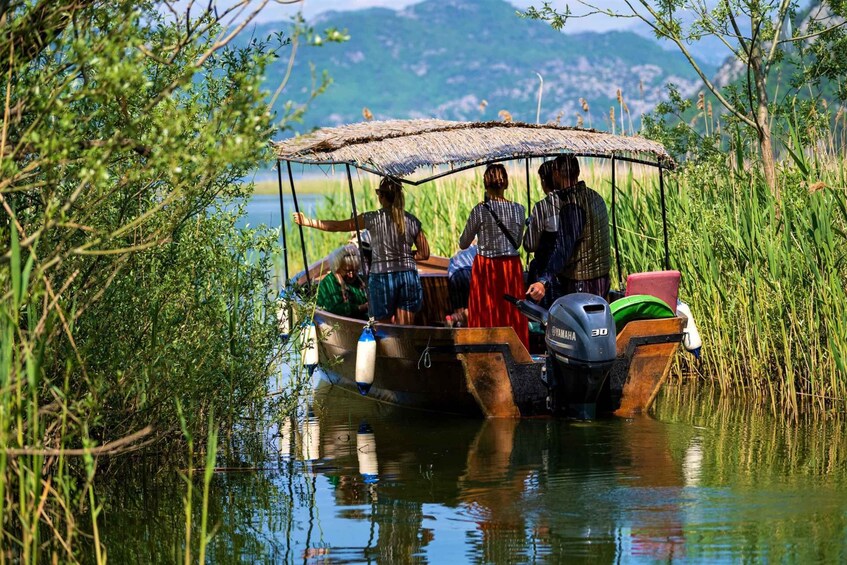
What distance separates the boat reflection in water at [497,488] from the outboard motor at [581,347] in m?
0.29

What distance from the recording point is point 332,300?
10.9m

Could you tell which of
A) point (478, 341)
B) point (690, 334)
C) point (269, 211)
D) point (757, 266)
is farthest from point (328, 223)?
point (269, 211)

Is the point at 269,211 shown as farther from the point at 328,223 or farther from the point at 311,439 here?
the point at 311,439

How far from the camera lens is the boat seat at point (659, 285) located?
9320 millimetres

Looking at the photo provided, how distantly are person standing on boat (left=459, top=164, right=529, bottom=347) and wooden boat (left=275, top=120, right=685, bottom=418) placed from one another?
0.24 metres

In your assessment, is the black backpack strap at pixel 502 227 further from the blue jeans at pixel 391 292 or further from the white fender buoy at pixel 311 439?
the white fender buoy at pixel 311 439

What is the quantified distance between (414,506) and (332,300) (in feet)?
14.2

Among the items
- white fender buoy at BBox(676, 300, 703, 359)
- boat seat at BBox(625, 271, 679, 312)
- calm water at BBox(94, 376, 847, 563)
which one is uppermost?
boat seat at BBox(625, 271, 679, 312)

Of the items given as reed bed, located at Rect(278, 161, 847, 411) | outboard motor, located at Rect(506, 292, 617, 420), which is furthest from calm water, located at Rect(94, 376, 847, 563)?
reed bed, located at Rect(278, 161, 847, 411)

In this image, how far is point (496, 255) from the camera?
9.27 metres

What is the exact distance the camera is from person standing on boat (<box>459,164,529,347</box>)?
918 centimetres

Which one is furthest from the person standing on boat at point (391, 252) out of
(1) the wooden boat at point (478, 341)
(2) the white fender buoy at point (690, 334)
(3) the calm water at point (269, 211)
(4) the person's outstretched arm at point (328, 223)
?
(3) the calm water at point (269, 211)

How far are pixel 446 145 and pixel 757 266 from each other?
2356 mm

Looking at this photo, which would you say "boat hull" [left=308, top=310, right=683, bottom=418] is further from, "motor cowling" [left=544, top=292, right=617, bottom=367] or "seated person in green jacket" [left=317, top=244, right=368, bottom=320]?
"seated person in green jacket" [left=317, top=244, right=368, bottom=320]
